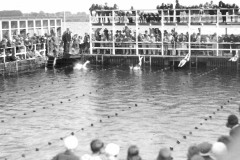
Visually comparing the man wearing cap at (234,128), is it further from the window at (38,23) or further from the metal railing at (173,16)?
the window at (38,23)

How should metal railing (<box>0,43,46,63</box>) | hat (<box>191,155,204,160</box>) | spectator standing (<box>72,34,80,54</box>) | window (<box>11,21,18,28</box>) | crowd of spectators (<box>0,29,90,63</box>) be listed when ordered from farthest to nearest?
spectator standing (<box>72,34,80,54</box>) → window (<box>11,21,18,28</box>) → crowd of spectators (<box>0,29,90,63</box>) → metal railing (<box>0,43,46,63</box>) → hat (<box>191,155,204,160</box>)

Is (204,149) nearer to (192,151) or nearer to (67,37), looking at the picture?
(192,151)

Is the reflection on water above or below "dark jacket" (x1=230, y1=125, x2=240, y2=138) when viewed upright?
below

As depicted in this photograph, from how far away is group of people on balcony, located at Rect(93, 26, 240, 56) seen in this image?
44.0 m

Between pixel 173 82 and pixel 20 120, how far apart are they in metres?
14.2

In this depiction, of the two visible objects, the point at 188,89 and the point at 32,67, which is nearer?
the point at 188,89

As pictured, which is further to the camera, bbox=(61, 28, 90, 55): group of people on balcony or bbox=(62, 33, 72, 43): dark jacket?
bbox=(61, 28, 90, 55): group of people on balcony

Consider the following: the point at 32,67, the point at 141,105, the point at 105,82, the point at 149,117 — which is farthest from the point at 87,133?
the point at 32,67

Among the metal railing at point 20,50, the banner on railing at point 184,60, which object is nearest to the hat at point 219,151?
the metal railing at point 20,50

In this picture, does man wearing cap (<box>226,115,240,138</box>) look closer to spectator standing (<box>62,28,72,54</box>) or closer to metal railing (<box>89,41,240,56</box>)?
metal railing (<box>89,41,240,56</box>)

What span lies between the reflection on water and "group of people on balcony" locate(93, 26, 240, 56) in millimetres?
2909

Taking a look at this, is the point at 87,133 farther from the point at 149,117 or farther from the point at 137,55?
the point at 137,55

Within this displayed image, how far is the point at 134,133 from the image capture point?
21797mm

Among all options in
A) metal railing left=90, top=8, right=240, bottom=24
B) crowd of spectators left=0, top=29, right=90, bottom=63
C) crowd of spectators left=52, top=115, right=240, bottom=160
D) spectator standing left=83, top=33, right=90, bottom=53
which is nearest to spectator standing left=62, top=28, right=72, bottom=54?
crowd of spectators left=0, top=29, right=90, bottom=63
